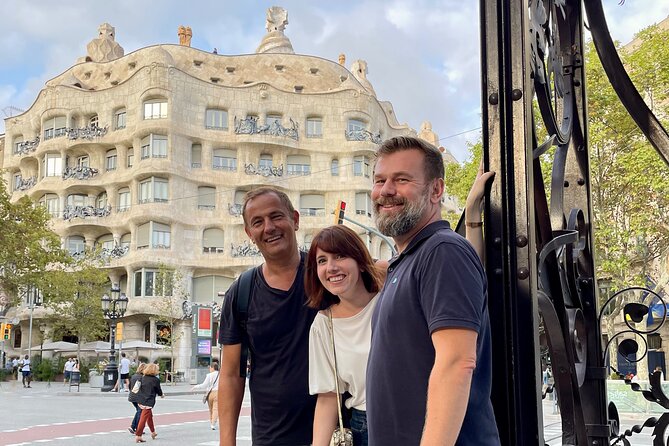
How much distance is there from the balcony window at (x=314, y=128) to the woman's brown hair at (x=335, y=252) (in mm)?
53694

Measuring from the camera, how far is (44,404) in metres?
24.4

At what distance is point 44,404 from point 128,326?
2717 centimetres

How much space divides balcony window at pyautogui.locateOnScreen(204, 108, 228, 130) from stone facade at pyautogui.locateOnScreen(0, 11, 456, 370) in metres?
0.07

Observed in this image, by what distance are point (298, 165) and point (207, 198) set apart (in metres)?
6.99

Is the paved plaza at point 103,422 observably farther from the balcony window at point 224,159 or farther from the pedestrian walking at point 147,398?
the balcony window at point 224,159

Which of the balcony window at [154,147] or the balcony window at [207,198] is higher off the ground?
the balcony window at [154,147]

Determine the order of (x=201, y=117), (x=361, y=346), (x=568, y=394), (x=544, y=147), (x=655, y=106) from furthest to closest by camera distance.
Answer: (x=201, y=117), (x=655, y=106), (x=361, y=346), (x=568, y=394), (x=544, y=147)

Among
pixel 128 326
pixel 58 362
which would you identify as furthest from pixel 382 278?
pixel 128 326

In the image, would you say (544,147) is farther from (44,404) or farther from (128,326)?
(128,326)

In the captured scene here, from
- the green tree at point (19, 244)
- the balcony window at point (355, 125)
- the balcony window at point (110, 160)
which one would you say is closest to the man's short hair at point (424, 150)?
the green tree at point (19, 244)

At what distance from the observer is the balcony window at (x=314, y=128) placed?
56281 mm

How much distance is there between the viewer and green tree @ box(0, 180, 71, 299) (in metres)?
30.5

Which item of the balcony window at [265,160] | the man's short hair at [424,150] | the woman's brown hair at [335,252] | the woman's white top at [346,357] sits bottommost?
the woman's white top at [346,357]

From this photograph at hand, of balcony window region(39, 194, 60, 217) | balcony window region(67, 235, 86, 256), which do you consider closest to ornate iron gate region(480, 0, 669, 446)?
balcony window region(67, 235, 86, 256)
